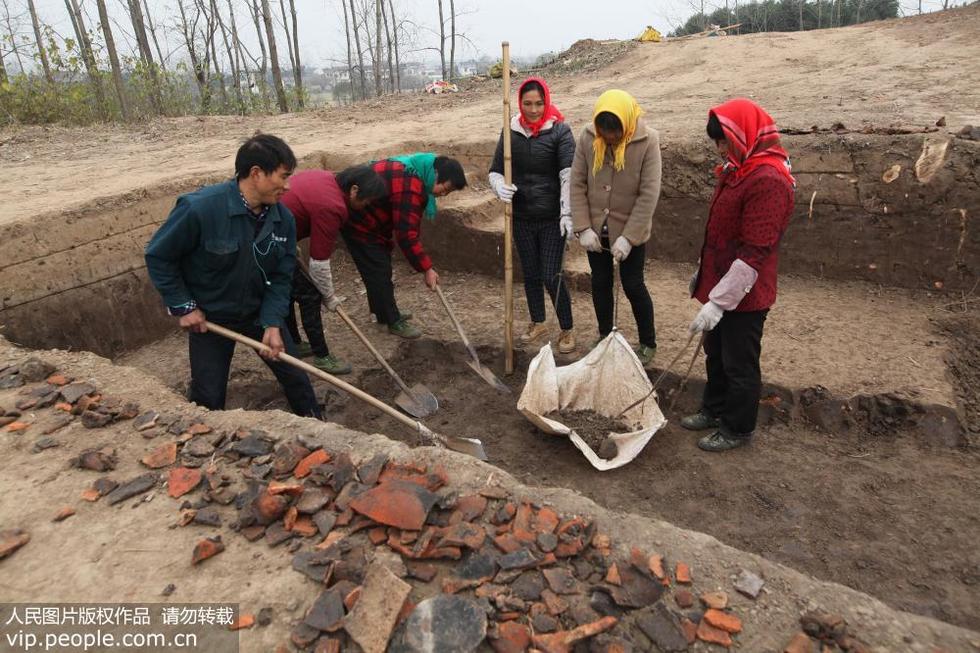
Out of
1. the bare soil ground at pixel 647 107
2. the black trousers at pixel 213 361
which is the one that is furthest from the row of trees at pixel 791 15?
the black trousers at pixel 213 361

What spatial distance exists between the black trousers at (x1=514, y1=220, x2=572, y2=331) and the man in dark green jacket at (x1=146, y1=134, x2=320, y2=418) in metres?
1.62

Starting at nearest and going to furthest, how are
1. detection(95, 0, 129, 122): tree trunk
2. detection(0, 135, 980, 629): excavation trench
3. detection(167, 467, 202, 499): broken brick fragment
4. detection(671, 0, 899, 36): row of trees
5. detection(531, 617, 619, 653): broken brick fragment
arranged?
1. detection(531, 617, 619, 653): broken brick fragment
2. detection(167, 467, 202, 499): broken brick fragment
3. detection(0, 135, 980, 629): excavation trench
4. detection(95, 0, 129, 122): tree trunk
5. detection(671, 0, 899, 36): row of trees

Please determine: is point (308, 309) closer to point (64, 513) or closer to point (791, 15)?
point (64, 513)


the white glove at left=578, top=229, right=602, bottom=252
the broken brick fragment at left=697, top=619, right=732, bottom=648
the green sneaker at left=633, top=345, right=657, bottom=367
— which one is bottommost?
the green sneaker at left=633, top=345, right=657, bottom=367

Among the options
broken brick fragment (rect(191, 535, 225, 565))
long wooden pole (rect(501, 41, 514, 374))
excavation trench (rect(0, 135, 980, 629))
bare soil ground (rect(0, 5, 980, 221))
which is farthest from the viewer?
bare soil ground (rect(0, 5, 980, 221))

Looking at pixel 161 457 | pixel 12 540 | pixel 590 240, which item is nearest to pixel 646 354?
pixel 590 240

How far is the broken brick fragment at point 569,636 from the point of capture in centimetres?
154

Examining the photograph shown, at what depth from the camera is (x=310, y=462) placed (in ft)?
7.19

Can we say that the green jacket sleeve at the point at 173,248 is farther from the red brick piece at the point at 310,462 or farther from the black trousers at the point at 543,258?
the black trousers at the point at 543,258

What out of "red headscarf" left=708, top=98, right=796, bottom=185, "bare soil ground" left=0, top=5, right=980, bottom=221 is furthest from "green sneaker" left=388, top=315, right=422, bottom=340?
"red headscarf" left=708, top=98, right=796, bottom=185

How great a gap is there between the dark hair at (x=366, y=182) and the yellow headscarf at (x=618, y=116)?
1.27 meters

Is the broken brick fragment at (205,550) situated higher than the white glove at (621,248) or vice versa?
the white glove at (621,248)

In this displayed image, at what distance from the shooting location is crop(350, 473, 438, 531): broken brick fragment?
6.18 feet

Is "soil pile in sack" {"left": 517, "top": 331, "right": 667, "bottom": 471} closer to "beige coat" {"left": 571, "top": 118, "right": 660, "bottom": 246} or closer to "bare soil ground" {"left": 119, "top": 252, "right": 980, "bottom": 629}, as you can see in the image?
"bare soil ground" {"left": 119, "top": 252, "right": 980, "bottom": 629}
